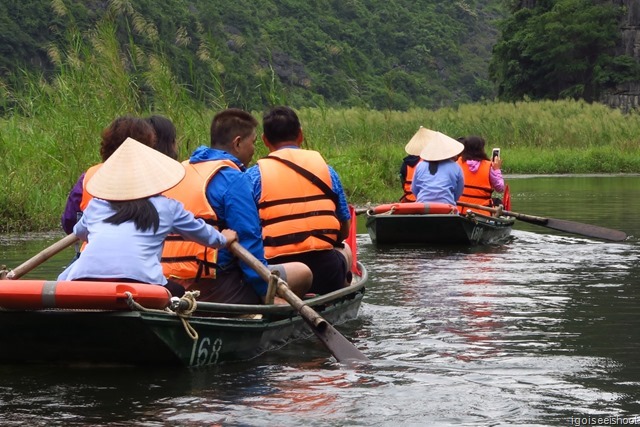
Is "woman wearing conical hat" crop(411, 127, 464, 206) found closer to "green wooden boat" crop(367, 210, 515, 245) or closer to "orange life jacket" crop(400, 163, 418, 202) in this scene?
"green wooden boat" crop(367, 210, 515, 245)

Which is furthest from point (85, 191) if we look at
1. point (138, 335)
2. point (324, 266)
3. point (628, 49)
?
point (628, 49)

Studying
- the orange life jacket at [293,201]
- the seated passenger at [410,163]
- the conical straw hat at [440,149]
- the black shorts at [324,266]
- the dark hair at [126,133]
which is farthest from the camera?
the seated passenger at [410,163]

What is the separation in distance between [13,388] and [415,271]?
5.70 metres

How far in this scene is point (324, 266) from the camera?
27.2ft

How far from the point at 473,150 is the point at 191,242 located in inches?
321

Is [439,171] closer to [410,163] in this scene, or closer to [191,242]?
[410,163]

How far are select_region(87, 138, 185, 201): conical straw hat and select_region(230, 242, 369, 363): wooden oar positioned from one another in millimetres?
730

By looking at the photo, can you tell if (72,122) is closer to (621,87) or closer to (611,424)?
(611,424)

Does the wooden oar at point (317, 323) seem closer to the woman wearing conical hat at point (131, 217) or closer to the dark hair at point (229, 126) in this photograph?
the woman wearing conical hat at point (131, 217)

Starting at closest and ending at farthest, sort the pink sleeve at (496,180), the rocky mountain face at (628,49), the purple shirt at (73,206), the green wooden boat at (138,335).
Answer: the green wooden boat at (138,335), the purple shirt at (73,206), the pink sleeve at (496,180), the rocky mountain face at (628,49)

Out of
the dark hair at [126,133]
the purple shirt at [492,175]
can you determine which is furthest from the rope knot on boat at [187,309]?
the purple shirt at [492,175]

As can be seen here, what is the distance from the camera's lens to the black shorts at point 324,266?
8203mm

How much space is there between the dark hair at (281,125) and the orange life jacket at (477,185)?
6.60 metres

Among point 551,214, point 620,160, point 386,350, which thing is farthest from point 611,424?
point 620,160
